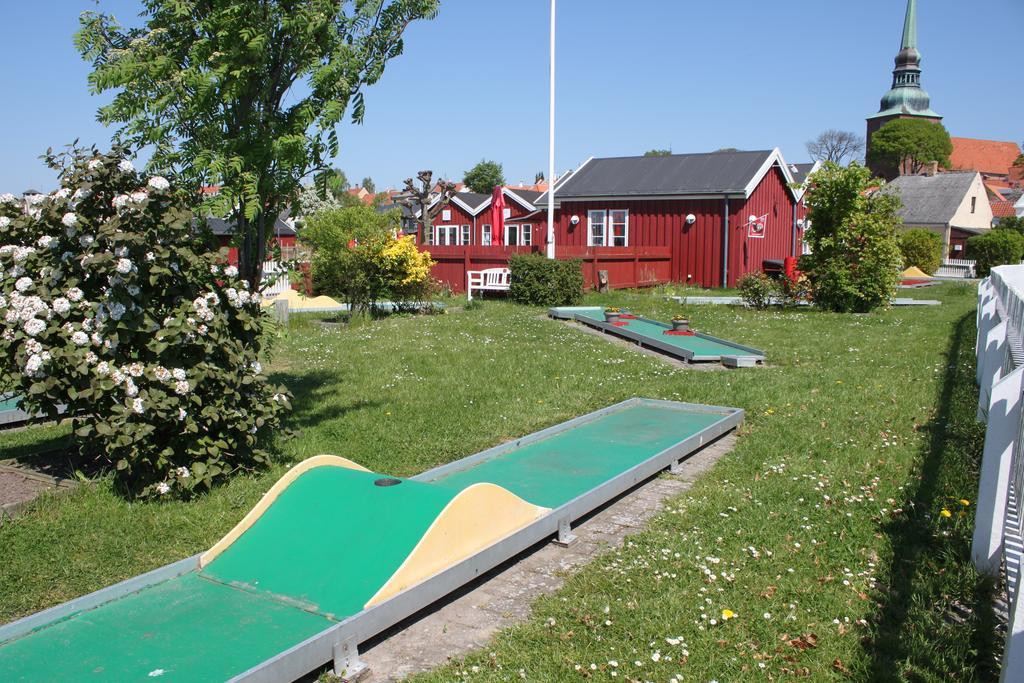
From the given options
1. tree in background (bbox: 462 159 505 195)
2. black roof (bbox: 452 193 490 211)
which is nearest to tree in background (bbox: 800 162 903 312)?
black roof (bbox: 452 193 490 211)

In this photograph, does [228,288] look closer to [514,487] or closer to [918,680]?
[514,487]

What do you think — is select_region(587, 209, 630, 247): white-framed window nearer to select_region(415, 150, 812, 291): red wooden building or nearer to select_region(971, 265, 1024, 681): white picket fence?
select_region(415, 150, 812, 291): red wooden building

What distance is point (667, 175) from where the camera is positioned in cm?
2875

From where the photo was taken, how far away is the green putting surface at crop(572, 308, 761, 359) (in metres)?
12.7

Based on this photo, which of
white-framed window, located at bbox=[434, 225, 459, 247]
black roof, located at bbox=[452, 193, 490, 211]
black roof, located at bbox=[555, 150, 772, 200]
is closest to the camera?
black roof, located at bbox=[555, 150, 772, 200]

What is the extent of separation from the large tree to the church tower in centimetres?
9882

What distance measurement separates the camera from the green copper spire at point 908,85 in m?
96.5

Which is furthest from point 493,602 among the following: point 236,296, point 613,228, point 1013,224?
point 1013,224

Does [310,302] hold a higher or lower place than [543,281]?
lower

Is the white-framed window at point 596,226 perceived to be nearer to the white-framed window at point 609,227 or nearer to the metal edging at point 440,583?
the white-framed window at point 609,227

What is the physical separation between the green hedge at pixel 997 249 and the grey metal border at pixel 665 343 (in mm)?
29686

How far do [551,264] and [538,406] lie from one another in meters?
11.8

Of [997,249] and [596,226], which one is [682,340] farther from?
[997,249]

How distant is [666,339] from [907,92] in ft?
325
